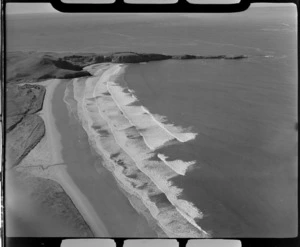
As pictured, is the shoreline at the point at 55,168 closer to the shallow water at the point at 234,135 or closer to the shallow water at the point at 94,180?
the shallow water at the point at 94,180

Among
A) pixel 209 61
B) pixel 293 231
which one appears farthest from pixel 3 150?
pixel 293 231

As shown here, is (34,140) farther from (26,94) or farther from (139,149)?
(139,149)

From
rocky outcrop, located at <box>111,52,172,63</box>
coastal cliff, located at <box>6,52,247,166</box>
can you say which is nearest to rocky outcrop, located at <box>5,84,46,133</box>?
coastal cliff, located at <box>6,52,247,166</box>

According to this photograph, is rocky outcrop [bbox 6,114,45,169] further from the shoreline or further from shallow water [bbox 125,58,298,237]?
shallow water [bbox 125,58,298,237]

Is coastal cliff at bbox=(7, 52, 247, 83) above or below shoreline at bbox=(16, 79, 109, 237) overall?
above


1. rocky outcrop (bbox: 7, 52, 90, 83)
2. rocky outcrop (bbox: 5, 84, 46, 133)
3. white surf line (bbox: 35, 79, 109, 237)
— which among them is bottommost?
white surf line (bbox: 35, 79, 109, 237)

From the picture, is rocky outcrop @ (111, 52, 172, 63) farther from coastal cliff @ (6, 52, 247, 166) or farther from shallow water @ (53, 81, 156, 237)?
shallow water @ (53, 81, 156, 237)
